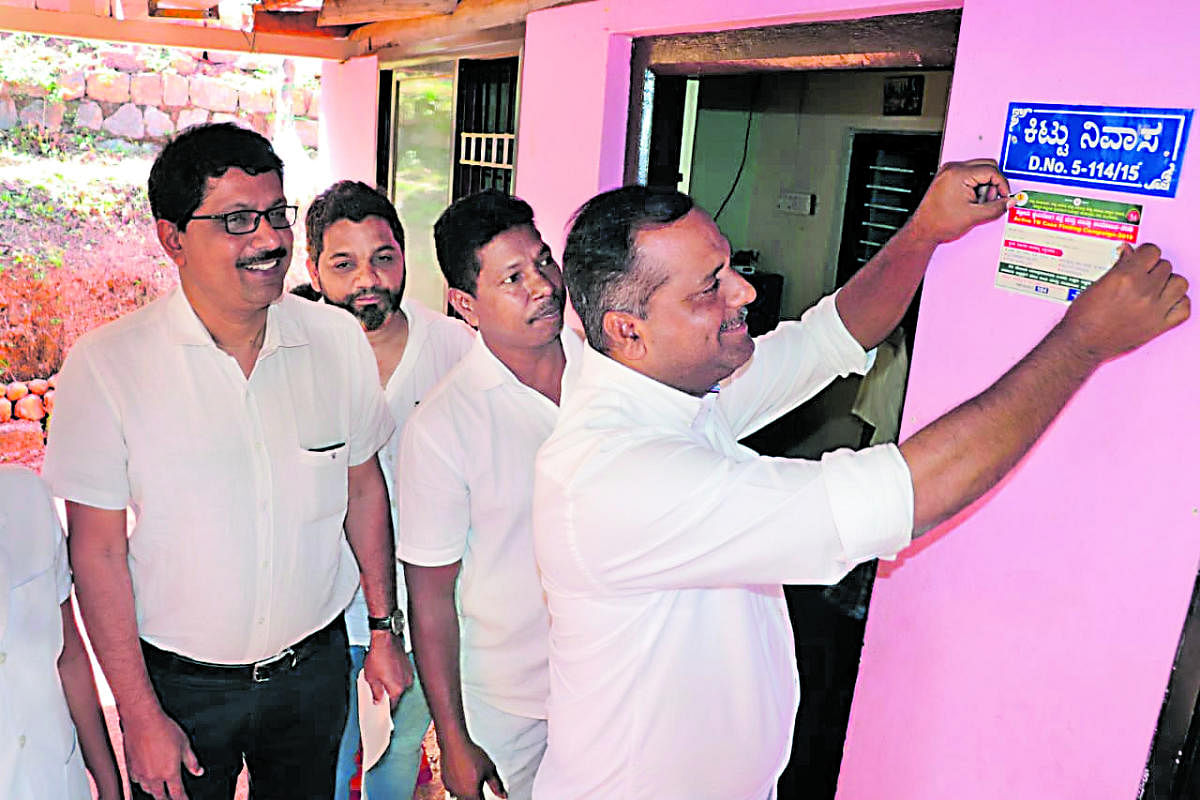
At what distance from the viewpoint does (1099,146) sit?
1.57 metres

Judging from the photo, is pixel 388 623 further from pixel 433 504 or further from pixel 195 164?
pixel 195 164

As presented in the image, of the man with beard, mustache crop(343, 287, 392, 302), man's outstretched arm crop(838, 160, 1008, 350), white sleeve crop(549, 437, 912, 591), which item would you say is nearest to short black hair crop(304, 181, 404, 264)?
the man with beard

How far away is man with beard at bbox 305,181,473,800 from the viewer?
2.37 m

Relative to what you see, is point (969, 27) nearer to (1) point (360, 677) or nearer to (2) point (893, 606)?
(2) point (893, 606)

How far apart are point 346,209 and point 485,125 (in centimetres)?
179

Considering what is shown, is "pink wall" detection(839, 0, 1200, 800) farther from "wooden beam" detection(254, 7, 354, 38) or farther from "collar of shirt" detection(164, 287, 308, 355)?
"wooden beam" detection(254, 7, 354, 38)

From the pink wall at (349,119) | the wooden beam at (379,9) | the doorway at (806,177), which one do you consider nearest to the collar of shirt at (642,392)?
the doorway at (806,177)

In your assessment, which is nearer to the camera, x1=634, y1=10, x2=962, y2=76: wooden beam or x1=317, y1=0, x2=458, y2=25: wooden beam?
x1=634, y1=10, x2=962, y2=76: wooden beam

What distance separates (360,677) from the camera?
244 cm

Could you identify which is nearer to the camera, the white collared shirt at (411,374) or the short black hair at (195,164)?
the short black hair at (195,164)

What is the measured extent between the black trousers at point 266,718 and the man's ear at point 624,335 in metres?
0.99

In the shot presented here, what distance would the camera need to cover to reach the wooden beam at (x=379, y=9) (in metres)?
4.05

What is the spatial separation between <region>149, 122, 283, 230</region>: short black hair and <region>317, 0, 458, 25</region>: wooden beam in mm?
2387

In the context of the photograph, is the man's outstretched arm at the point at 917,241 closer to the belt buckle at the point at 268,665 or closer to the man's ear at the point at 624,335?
the man's ear at the point at 624,335
